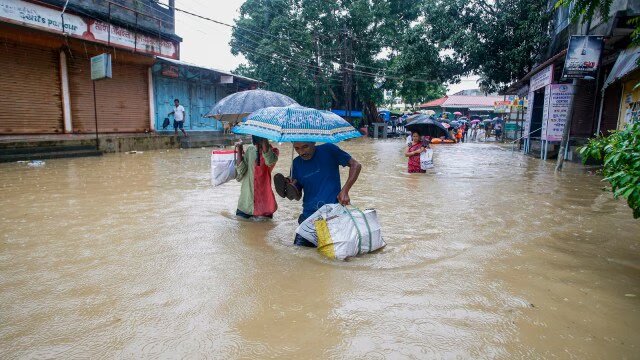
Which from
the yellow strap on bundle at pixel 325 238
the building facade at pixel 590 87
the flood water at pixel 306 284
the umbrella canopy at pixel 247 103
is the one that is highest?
the building facade at pixel 590 87

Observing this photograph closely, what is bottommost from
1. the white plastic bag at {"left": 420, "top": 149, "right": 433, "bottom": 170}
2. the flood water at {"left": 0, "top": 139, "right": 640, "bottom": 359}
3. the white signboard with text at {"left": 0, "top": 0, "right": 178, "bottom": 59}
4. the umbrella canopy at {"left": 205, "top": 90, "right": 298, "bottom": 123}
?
the flood water at {"left": 0, "top": 139, "right": 640, "bottom": 359}

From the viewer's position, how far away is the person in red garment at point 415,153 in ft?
30.5

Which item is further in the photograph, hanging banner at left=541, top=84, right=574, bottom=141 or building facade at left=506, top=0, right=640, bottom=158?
hanging banner at left=541, top=84, right=574, bottom=141

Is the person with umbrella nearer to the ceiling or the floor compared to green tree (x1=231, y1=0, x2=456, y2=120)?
nearer to the floor

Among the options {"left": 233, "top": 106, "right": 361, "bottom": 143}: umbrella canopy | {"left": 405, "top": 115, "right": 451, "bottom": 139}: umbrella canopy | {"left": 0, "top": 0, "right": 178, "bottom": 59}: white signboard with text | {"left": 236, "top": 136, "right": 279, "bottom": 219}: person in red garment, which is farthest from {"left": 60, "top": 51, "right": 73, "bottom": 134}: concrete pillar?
{"left": 233, "top": 106, "right": 361, "bottom": 143}: umbrella canopy

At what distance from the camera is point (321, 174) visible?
13.5 feet

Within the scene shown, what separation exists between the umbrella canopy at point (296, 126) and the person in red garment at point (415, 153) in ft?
18.9

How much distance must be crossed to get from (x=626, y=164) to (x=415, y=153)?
6682 millimetres

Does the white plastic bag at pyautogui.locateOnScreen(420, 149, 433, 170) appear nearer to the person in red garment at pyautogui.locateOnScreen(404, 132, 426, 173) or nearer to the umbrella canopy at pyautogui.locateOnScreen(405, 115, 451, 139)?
the person in red garment at pyautogui.locateOnScreen(404, 132, 426, 173)

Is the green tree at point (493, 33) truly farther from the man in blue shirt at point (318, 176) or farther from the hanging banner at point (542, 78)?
the man in blue shirt at point (318, 176)

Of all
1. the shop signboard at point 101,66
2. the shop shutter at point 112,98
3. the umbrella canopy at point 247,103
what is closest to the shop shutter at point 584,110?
the umbrella canopy at point 247,103

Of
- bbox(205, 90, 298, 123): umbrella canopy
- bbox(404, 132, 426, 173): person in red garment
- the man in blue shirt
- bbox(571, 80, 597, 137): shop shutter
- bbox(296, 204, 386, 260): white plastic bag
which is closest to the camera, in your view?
bbox(296, 204, 386, 260): white plastic bag

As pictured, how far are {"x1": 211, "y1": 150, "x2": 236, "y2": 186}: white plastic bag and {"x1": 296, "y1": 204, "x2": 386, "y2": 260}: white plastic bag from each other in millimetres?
1666

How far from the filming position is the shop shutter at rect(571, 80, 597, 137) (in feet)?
42.6
